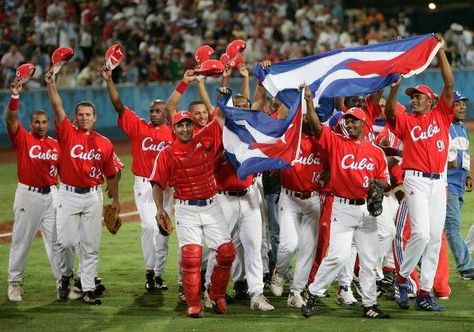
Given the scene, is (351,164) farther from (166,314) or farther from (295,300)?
(166,314)

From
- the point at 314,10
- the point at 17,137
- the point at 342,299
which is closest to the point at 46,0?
the point at 314,10

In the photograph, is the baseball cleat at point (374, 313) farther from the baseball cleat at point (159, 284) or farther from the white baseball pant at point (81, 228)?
the white baseball pant at point (81, 228)

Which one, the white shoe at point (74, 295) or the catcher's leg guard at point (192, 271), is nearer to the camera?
the catcher's leg guard at point (192, 271)

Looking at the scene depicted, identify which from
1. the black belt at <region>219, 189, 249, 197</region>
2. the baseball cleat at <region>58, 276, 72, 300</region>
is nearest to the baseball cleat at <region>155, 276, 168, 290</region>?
the baseball cleat at <region>58, 276, 72, 300</region>

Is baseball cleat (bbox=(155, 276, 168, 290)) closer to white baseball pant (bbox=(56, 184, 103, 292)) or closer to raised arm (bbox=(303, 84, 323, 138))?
white baseball pant (bbox=(56, 184, 103, 292))

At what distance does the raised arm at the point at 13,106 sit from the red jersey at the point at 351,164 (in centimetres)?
300

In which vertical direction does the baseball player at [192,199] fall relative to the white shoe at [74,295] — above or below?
above

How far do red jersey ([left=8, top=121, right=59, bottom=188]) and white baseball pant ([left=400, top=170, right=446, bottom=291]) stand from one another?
3596mm

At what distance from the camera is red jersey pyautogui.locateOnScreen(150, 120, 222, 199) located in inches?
389

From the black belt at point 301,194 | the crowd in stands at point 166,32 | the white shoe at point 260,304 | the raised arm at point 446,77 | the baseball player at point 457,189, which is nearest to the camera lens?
the raised arm at point 446,77

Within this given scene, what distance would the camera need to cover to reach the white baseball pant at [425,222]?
32.6 feet

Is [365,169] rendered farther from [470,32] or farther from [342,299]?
[470,32]

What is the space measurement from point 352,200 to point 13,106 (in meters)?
3.44

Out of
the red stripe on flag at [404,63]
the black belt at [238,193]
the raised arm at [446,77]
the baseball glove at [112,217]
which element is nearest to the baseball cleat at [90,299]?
the baseball glove at [112,217]
